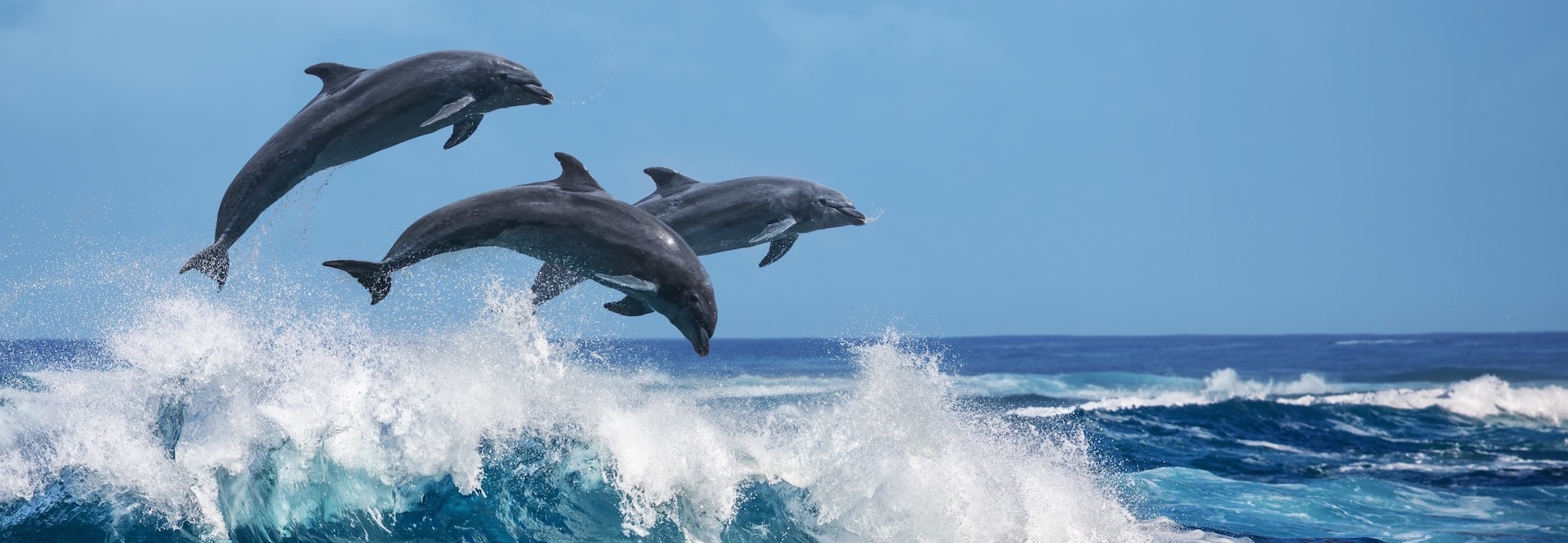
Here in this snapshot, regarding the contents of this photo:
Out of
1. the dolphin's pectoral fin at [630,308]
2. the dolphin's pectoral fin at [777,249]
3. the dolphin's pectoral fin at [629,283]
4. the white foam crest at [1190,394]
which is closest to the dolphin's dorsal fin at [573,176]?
the dolphin's pectoral fin at [629,283]

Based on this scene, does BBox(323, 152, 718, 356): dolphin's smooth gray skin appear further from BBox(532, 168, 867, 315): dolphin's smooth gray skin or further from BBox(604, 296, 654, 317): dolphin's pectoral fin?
BBox(532, 168, 867, 315): dolphin's smooth gray skin

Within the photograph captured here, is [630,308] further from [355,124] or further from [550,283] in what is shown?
[355,124]

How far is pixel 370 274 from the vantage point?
6.28 metres

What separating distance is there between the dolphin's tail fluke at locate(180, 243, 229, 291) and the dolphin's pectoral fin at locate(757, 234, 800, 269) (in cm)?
385

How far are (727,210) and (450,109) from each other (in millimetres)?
2056

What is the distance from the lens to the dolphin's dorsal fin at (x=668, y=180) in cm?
803

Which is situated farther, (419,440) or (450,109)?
(419,440)

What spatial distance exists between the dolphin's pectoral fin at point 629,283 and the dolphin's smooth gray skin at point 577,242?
→ 25mm

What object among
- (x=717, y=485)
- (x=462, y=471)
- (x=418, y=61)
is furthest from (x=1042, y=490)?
(x=418, y=61)

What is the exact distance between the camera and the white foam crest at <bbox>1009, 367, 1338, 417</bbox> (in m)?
26.1

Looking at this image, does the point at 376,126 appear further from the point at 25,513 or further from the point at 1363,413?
the point at 1363,413

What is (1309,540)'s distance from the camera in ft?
35.8

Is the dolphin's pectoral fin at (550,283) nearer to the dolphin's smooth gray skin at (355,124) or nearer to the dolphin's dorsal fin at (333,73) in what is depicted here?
the dolphin's smooth gray skin at (355,124)

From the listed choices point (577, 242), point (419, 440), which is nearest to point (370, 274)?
point (577, 242)
